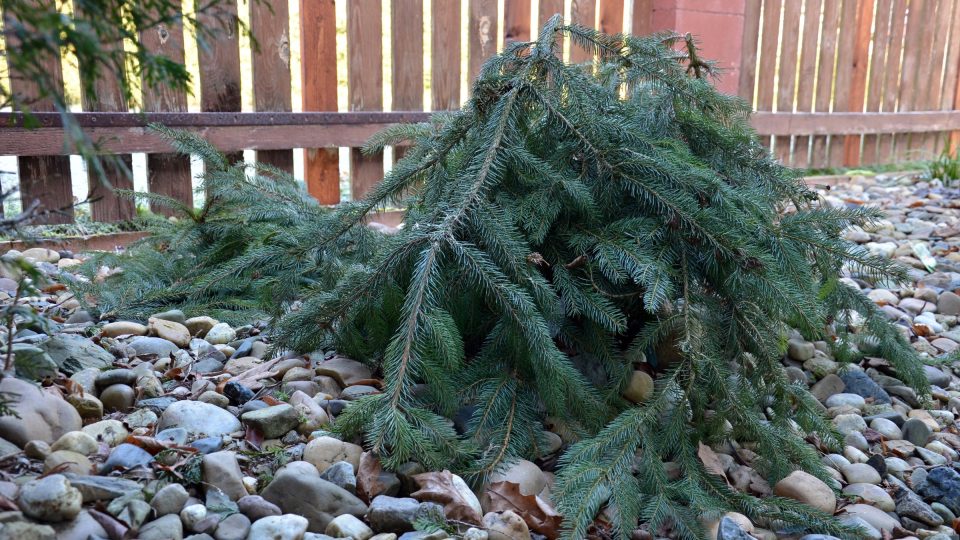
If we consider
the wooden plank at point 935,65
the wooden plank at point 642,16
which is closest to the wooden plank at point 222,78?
the wooden plank at point 642,16

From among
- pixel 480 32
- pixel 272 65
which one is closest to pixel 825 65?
pixel 480 32

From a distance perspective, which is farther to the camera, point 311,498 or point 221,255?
point 221,255

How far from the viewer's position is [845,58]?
24.0 feet

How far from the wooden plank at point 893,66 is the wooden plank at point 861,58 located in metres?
0.34

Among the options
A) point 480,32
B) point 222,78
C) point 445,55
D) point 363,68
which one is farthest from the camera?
point 480,32

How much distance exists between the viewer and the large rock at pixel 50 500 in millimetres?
1349

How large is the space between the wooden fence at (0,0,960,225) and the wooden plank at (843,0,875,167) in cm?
1

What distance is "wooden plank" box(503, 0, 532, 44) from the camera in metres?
5.22

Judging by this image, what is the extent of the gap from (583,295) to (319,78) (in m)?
3.05

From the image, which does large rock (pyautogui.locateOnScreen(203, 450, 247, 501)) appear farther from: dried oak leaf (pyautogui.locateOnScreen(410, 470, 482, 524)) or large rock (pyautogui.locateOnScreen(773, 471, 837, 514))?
large rock (pyautogui.locateOnScreen(773, 471, 837, 514))

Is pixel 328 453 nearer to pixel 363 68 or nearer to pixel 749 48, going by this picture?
pixel 363 68

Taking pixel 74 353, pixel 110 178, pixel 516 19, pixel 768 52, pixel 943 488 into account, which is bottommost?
pixel 943 488

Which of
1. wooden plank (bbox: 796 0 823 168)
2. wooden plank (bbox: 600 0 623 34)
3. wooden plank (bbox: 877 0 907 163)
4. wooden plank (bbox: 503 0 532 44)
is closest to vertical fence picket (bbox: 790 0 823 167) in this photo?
wooden plank (bbox: 796 0 823 168)

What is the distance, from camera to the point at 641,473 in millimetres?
1790
